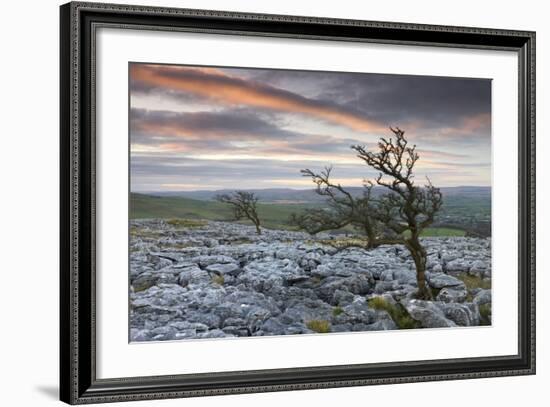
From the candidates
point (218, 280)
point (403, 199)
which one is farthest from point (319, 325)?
point (403, 199)

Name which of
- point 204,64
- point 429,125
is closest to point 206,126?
point 204,64

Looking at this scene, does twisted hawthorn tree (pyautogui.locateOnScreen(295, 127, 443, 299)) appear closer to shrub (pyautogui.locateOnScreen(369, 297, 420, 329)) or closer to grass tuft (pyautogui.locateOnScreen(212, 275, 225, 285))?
shrub (pyautogui.locateOnScreen(369, 297, 420, 329))

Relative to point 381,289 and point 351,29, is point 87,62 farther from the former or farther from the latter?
point 381,289

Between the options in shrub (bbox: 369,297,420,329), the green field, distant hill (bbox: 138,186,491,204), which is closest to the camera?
the green field

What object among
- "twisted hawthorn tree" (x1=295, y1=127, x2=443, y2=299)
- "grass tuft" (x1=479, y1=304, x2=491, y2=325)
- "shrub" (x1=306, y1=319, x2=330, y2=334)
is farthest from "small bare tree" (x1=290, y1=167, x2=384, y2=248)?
"grass tuft" (x1=479, y1=304, x2=491, y2=325)

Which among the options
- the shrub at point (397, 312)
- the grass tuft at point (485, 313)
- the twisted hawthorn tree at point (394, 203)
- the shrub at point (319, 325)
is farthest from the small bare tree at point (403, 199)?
the shrub at point (319, 325)
